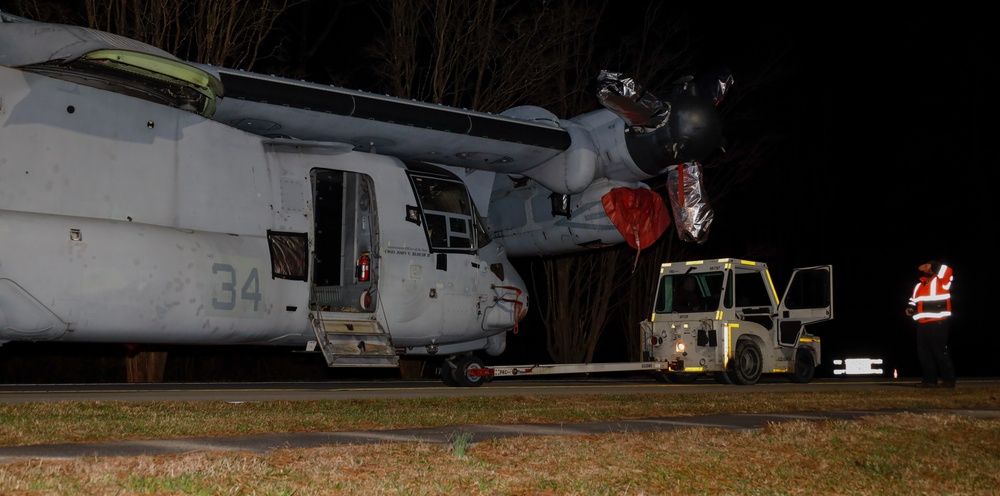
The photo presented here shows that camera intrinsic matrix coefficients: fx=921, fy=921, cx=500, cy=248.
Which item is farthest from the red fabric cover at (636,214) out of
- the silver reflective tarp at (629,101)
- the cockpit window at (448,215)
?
the cockpit window at (448,215)

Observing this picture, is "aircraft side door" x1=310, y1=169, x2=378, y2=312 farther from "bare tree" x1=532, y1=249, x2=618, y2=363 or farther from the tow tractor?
"bare tree" x1=532, y1=249, x2=618, y2=363

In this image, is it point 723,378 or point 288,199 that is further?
point 723,378

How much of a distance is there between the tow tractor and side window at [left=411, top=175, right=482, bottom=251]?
4030 millimetres

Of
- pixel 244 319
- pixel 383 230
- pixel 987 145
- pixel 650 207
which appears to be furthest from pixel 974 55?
pixel 244 319

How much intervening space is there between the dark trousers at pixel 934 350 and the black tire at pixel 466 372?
8183 mm

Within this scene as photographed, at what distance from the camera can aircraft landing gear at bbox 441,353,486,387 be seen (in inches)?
601

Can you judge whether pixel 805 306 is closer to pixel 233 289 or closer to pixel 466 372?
pixel 466 372

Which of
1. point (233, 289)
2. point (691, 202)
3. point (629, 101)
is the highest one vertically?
point (629, 101)

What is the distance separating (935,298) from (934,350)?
0.98 meters

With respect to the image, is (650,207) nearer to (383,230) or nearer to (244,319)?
(383,230)

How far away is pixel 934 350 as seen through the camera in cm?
1709

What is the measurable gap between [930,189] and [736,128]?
11.9m

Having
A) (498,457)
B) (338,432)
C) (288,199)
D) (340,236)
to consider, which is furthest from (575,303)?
(498,457)

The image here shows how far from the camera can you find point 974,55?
34500 millimetres
